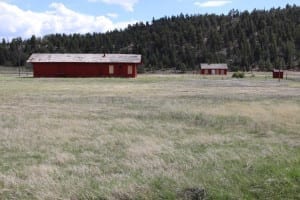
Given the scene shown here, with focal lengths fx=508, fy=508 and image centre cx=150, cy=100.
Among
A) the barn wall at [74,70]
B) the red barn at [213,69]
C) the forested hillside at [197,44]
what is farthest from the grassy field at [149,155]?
the forested hillside at [197,44]

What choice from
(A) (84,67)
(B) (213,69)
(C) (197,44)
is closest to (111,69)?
(A) (84,67)

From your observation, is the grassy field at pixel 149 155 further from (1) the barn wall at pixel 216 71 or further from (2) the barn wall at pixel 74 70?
(1) the barn wall at pixel 216 71

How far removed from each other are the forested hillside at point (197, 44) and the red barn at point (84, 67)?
184ft

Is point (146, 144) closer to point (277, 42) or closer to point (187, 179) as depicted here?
point (187, 179)

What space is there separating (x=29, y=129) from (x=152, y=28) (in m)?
177

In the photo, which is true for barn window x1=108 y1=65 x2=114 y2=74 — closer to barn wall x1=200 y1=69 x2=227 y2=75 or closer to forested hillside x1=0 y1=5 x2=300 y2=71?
barn wall x1=200 y1=69 x2=227 y2=75

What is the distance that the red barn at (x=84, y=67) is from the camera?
2579 inches

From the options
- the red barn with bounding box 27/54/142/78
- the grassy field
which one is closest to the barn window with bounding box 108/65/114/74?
the red barn with bounding box 27/54/142/78

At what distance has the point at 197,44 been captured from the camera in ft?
523

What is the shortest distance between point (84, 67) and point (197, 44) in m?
97.5

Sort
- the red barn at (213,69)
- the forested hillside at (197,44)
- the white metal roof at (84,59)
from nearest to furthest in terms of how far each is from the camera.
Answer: the white metal roof at (84,59) → the red barn at (213,69) → the forested hillside at (197,44)

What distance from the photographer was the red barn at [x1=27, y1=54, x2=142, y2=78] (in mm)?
65500

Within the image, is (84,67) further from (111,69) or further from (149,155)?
(149,155)

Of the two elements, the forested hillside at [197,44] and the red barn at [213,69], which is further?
the forested hillside at [197,44]
